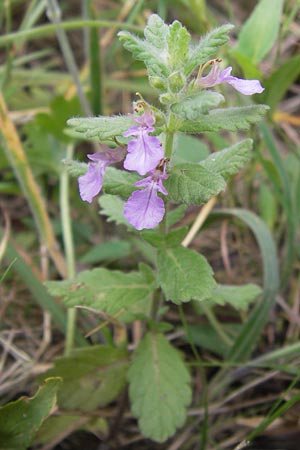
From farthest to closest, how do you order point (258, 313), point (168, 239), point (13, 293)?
point (13, 293) < point (258, 313) < point (168, 239)

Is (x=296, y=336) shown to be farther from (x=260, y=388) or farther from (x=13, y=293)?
(x=13, y=293)

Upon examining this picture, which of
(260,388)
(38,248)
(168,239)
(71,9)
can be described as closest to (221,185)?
(168,239)

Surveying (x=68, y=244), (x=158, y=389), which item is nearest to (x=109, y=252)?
(x=68, y=244)

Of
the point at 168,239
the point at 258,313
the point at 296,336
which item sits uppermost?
the point at 168,239

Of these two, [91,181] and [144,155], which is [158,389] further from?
[144,155]

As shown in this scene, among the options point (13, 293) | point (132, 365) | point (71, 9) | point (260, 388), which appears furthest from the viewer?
point (71, 9)

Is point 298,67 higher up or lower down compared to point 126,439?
higher up

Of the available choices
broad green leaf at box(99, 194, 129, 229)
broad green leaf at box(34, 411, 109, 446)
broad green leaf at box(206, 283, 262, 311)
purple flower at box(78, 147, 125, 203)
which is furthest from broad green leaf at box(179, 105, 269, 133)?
broad green leaf at box(34, 411, 109, 446)

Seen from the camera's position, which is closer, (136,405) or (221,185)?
(221,185)
